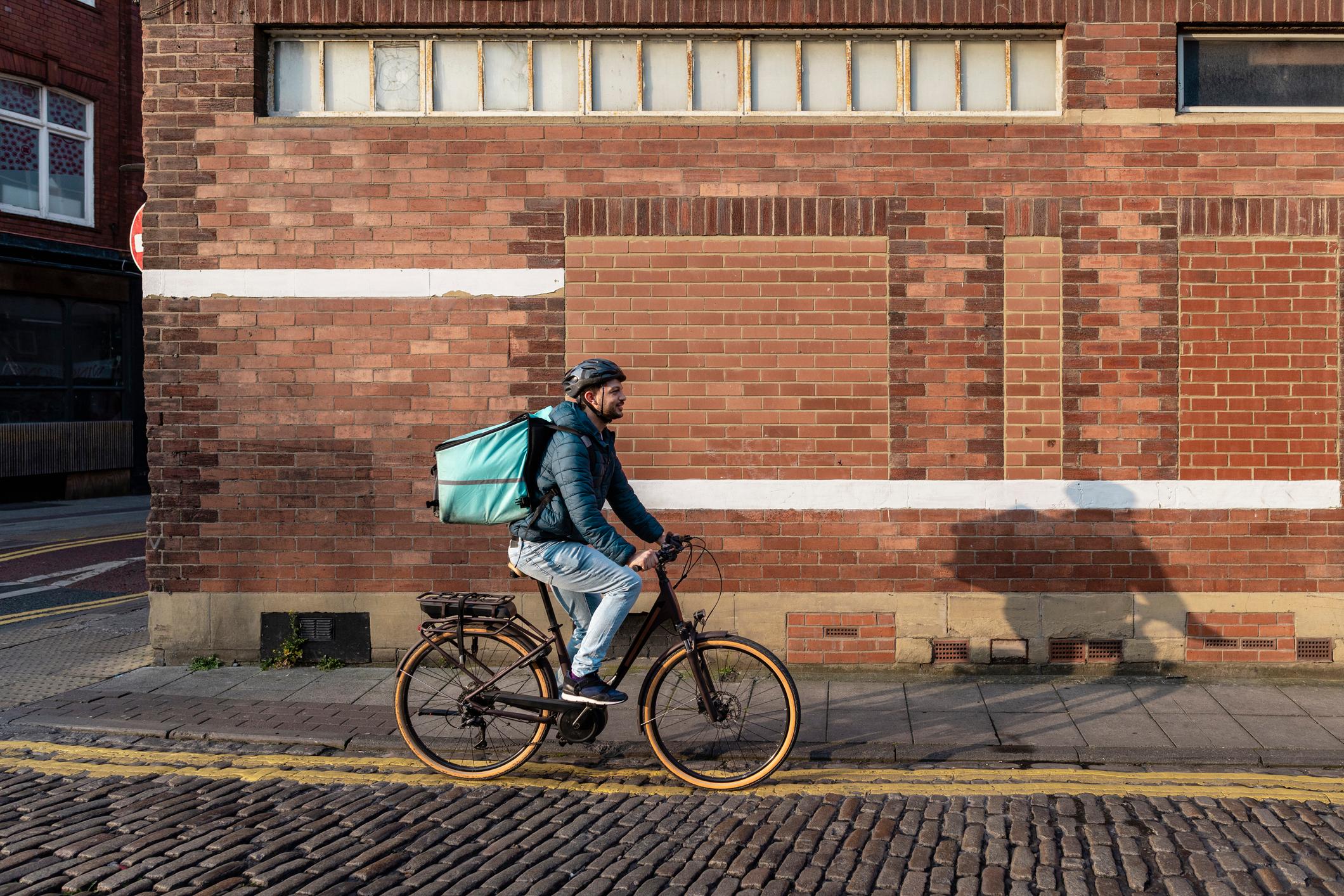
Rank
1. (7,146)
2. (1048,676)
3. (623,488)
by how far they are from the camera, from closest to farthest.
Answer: (623,488)
(1048,676)
(7,146)

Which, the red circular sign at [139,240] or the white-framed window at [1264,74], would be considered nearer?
the white-framed window at [1264,74]

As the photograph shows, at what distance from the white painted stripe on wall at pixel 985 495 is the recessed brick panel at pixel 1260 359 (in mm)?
Result: 112

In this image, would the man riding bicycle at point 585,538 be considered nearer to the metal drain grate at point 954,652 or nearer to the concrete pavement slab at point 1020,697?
the concrete pavement slab at point 1020,697

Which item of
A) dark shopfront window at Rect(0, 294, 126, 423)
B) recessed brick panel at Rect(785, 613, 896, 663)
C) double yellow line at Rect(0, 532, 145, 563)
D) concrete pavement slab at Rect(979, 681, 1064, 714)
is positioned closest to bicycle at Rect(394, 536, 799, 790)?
concrete pavement slab at Rect(979, 681, 1064, 714)

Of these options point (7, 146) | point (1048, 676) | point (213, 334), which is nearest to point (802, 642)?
point (1048, 676)

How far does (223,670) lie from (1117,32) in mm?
7497

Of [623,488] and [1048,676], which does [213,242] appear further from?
[1048,676]

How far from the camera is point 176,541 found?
7992mm

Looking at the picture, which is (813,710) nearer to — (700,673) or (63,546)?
(700,673)

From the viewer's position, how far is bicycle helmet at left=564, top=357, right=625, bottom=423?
5.44 metres

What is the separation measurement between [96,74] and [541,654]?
2125 cm

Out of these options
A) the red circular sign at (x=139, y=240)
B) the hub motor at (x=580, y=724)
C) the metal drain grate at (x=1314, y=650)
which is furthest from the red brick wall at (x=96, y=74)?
the metal drain grate at (x=1314, y=650)

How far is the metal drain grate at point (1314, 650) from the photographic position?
760 centimetres

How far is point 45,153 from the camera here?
69.7 ft
